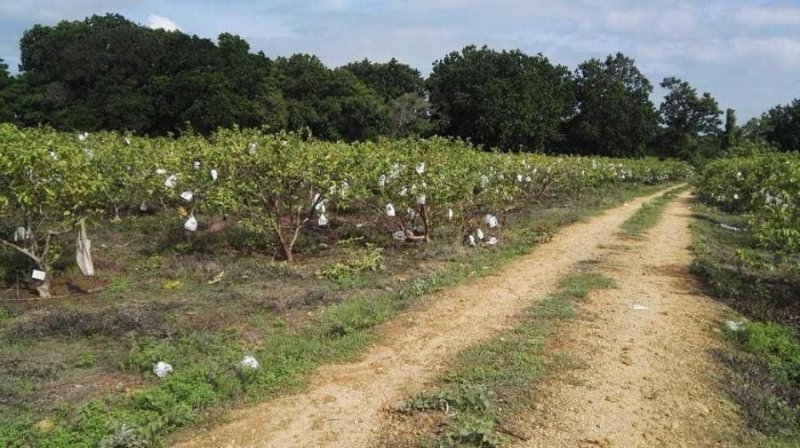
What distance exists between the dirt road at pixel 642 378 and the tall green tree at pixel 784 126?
56.6 metres

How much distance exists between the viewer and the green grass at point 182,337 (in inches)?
167

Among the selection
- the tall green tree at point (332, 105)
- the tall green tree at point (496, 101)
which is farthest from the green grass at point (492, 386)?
the tall green tree at point (496, 101)

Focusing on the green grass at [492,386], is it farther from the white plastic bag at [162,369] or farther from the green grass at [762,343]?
the white plastic bag at [162,369]

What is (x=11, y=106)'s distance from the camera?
41156mm

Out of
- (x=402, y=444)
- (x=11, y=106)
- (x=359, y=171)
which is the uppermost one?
(x=11, y=106)

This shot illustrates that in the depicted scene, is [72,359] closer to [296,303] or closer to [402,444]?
[296,303]

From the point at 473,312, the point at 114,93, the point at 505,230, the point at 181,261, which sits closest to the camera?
the point at 473,312

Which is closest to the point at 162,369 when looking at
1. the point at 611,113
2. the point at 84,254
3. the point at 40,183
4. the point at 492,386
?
the point at 492,386

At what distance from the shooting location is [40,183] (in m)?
7.10

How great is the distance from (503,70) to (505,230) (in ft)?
133

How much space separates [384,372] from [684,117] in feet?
216

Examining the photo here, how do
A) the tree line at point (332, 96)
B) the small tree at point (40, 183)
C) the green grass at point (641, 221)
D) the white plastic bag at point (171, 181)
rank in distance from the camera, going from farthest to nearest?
the tree line at point (332, 96) → the green grass at point (641, 221) → the white plastic bag at point (171, 181) → the small tree at point (40, 183)

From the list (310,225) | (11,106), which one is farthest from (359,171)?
(11,106)

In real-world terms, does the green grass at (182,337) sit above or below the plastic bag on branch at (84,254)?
below
